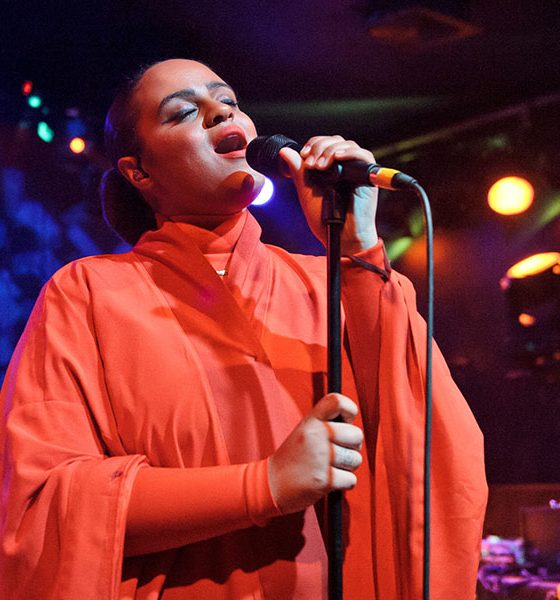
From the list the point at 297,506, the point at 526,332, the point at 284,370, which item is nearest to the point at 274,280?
the point at 284,370

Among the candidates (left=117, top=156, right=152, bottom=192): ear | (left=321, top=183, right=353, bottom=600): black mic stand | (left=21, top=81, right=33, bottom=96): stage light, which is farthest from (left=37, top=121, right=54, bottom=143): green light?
(left=321, top=183, right=353, bottom=600): black mic stand

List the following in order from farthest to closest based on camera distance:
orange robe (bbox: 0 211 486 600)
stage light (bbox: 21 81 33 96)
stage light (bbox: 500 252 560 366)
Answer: stage light (bbox: 500 252 560 366), stage light (bbox: 21 81 33 96), orange robe (bbox: 0 211 486 600)

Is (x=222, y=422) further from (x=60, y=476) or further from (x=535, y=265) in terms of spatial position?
(x=535, y=265)

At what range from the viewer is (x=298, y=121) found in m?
4.58

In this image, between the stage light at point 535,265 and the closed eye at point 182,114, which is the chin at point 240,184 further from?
the stage light at point 535,265

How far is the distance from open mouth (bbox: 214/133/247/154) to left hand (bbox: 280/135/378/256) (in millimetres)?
264

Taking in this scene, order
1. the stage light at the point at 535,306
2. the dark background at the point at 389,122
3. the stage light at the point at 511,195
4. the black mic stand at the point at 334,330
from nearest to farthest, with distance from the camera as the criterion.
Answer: the black mic stand at the point at 334,330 → the dark background at the point at 389,122 → the stage light at the point at 535,306 → the stage light at the point at 511,195

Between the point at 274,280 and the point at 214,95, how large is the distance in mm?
377

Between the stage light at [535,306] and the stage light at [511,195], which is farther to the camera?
the stage light at [511,195]

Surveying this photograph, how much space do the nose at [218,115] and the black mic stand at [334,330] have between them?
0.44m

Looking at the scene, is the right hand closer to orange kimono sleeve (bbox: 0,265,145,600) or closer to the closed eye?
orange kimono sleeve (bbox: 0,265,145,600)

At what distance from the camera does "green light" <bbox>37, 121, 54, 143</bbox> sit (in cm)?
386

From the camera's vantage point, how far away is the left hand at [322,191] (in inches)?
43.8

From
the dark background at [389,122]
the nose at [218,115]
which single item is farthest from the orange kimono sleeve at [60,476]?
the dark background at [389,122]
